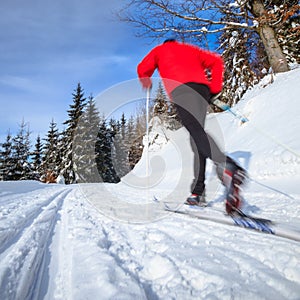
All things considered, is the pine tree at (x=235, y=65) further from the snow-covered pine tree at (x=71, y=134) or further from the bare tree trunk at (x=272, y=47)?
the snow-covered pine tree at (x=71, y=134)

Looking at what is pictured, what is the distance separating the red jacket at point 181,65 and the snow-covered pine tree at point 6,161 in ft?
86.2

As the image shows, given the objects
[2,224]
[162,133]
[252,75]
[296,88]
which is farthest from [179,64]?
[162,133]

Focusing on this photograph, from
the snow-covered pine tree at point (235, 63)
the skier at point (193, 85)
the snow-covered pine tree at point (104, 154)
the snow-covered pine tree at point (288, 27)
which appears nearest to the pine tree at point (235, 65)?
the snow-covered pine tree at point (235, 63)

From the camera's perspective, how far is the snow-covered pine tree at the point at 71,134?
2069 cm

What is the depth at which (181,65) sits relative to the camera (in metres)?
1.94

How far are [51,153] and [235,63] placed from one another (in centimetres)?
2578

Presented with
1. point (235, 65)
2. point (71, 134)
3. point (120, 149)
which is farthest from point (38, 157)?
point (235, 65)

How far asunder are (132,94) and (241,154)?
2709mm

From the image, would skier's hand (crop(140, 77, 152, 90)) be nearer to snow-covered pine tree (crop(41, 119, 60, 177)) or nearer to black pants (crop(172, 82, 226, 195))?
black pants (crop(172, 82, 226, 195))

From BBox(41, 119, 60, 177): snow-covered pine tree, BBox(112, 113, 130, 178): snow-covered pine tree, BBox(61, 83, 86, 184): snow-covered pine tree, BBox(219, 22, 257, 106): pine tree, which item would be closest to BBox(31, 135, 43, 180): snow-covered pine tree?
BBox(41, 119, 60, 177): snow-covered pine tree

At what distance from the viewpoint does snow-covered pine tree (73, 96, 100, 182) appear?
1851 cm

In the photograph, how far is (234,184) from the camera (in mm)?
1680

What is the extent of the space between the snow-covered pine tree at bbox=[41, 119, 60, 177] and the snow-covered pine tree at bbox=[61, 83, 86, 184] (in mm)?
2550

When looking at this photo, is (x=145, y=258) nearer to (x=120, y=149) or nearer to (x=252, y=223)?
(x=252, y=223)
